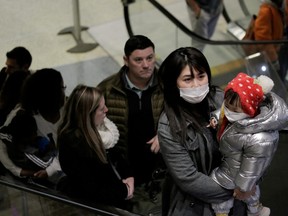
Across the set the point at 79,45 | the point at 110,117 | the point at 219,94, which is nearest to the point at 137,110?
the point at 110,117

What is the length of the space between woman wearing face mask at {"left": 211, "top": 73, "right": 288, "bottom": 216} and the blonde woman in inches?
34.3

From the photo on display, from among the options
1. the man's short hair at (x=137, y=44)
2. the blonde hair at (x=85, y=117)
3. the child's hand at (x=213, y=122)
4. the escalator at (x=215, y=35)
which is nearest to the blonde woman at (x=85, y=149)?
the blonde hair at (x=85, y=117)

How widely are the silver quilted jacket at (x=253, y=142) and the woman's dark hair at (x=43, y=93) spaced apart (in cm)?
166

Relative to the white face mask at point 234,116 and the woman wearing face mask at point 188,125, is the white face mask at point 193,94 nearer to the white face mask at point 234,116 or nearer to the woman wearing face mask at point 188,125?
the woman wearing face mask at point 188,125

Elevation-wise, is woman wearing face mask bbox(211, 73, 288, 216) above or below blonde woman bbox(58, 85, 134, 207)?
above

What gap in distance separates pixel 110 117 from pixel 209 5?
3.26 meters

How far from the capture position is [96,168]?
3.55m

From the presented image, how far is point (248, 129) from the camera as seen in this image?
2857mm

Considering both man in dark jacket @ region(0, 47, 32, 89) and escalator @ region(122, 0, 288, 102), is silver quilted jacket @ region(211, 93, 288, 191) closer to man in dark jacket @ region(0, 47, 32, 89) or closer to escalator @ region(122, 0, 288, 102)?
man in dark jacket @ region(0, 47, 32, 89)

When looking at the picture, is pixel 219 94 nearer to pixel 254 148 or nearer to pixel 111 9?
pixel 254 148

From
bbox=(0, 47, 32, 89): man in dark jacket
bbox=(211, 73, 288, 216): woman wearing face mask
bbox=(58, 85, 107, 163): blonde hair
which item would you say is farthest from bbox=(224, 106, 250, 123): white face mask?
bbox=(0, 47, 32, 89): man in dark jacket

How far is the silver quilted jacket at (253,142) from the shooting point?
2842mm

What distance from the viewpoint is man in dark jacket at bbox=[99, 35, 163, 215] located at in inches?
158

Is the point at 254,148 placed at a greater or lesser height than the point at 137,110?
greater
